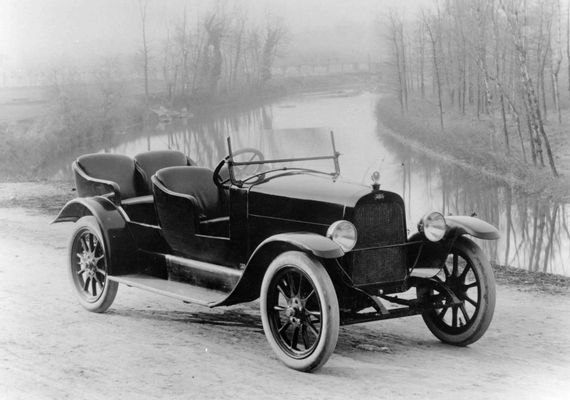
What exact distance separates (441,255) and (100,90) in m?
28.9

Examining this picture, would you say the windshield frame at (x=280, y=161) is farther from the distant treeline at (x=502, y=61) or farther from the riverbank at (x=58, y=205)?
the distant treeline at (x=502, y=61)

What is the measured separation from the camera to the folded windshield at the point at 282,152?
233 inches

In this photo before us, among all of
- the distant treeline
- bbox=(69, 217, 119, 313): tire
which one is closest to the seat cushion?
bbox=(69, 217, 119, 313): tire

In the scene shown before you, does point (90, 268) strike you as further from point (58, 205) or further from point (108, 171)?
point (58, 205)

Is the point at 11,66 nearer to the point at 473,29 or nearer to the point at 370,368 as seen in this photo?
the point at 370,368

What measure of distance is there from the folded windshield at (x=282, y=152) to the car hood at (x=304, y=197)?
0.78 feet

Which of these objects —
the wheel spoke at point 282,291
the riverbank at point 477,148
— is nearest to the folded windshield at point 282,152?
the wheel spoke at point 282,291

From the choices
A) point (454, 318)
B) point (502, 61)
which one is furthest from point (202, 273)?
point (502, 61)

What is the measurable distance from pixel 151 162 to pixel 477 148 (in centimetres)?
2169

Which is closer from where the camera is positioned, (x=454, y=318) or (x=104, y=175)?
(x=454, y=318)

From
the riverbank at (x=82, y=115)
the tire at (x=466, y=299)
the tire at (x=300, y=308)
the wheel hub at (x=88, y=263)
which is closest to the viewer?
the tire at (x=300, y=308)

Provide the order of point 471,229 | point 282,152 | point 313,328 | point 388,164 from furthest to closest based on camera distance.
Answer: point 388,164 < point 282,152 < point 471,229 < point 313,328

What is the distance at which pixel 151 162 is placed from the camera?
7320 mm

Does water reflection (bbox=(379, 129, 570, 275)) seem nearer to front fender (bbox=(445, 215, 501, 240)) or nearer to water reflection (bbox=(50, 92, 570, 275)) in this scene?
water reflection (bbox=(50, 92, 570, 275))
